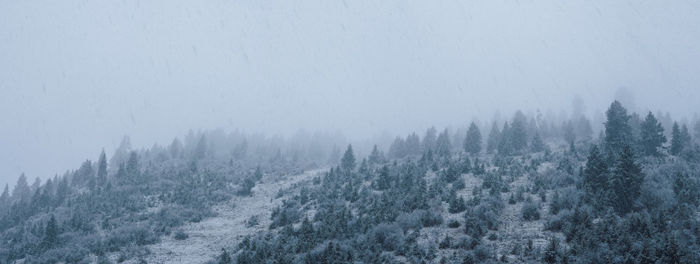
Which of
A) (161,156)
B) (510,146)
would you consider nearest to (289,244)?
(510,146)

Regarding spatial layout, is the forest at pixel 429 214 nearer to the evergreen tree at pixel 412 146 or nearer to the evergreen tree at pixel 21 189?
the evergreen tree at pixel 412 146

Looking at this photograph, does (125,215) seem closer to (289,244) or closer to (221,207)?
(221,207)

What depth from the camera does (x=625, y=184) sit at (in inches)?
1180

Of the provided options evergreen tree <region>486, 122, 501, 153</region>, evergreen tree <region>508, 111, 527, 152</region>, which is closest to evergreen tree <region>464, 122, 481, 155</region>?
evergreen tree <region>486, 122, 501, 153</region>

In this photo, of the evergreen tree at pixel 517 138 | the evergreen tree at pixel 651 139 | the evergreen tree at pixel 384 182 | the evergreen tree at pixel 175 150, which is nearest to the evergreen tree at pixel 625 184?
the evergreen tree at pixel 651 139

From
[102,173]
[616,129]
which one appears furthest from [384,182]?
[102,173]

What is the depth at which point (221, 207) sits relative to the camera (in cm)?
5884

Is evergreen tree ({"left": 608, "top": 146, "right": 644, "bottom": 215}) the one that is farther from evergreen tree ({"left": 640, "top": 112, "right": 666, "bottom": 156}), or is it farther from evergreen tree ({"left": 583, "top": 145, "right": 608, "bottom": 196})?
evergreen tree ({"left": 640, "top": 112, "right": 666, "bottom": 156})

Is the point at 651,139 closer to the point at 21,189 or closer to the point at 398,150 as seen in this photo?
the point at 398,150

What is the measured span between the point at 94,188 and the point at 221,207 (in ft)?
104

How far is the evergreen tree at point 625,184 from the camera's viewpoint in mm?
29234

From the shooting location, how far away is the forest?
80.6ft

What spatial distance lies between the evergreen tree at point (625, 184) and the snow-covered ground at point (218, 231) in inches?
1247

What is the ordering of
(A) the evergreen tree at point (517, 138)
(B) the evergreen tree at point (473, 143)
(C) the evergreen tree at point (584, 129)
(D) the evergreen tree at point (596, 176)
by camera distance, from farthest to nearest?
(C) the evergreen tree at point (584, 129) < (B) the evergreen tree at point (473, 143) < (A) the evergreen tree at point (517, 138) < (D) the evergreen tree at point (596, 176)
